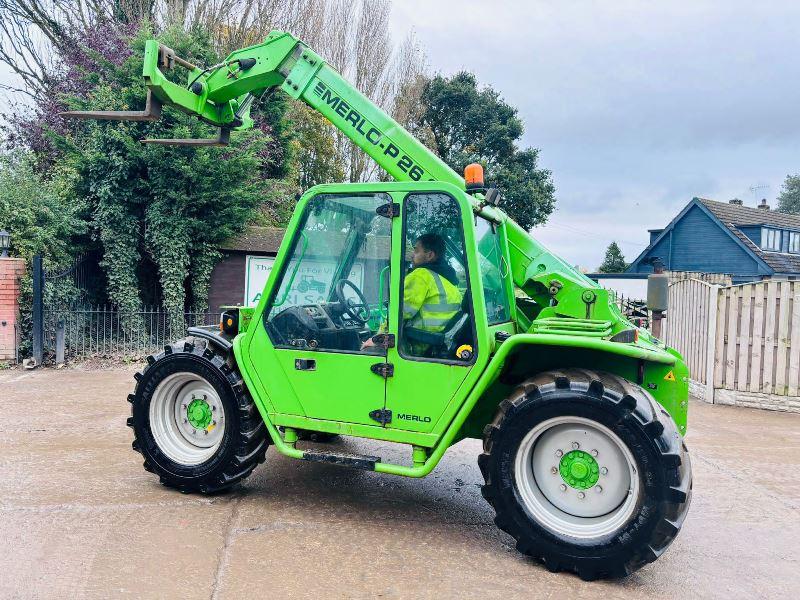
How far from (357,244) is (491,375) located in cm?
127

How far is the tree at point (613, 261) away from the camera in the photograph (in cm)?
3903

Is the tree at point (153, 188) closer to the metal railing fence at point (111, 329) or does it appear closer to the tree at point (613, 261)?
the metal railing fence at point (111, 329)

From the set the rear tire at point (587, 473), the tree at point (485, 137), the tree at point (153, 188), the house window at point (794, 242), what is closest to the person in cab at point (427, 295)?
the rear tire at point (587, 473)

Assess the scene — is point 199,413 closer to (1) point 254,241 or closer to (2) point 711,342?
(2) point 711,342

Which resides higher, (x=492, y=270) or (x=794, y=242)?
(x=794, y=242)

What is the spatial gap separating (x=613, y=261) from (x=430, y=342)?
38.3 metres

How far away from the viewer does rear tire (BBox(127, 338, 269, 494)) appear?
4363mm

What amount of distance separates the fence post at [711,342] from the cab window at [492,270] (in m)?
5.43

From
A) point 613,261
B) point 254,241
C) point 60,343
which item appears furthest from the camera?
point 613,261

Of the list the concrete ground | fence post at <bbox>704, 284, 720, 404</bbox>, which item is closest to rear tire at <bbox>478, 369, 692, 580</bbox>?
the concrete ground

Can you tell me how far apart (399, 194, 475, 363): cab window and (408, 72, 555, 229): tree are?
22.7m

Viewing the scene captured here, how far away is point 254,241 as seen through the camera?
1229 centimetres

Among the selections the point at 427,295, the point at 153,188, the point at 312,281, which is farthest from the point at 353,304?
the point at 153,188

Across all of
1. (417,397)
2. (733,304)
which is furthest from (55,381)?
(733,304)
